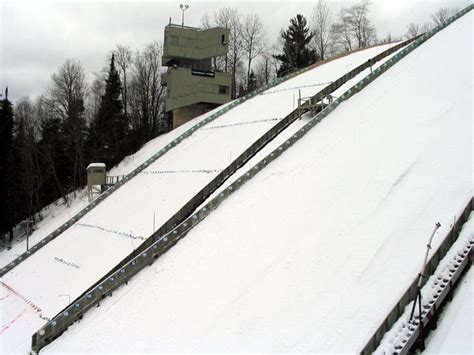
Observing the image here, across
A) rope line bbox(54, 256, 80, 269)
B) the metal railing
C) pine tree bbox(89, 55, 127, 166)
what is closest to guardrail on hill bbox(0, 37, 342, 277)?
rope line bbox(54, 256, 80, 269)

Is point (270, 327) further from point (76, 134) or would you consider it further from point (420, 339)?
point (76, 134)

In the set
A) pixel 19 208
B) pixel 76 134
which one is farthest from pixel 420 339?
pixel 19 208

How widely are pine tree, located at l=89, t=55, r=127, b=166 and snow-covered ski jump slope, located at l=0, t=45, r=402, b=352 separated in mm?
12096

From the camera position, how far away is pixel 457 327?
5457mm

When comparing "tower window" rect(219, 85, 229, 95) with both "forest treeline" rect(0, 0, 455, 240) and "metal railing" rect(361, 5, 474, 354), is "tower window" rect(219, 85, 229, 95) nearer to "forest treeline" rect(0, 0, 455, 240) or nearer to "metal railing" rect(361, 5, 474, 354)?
"forest treeline" rect(0, 0, 455, 240)

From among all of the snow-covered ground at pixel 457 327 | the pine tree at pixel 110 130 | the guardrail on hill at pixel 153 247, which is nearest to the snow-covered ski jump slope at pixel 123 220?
the guardrail on hill at pixel 153 247

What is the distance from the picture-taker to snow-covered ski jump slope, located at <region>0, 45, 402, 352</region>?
11797 millimetres

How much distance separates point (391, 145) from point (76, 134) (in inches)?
1062

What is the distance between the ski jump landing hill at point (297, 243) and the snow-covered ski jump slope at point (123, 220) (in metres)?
0.09

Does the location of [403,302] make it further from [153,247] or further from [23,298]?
[23,298]

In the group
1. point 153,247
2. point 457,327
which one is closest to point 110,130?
point 153,247

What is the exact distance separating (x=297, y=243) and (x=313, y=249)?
1.64ft

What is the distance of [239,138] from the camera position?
19625mm

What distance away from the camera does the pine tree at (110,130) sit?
1325 inches
